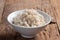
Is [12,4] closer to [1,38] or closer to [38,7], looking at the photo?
[38,7]

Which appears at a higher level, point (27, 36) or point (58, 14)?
point (58, 14)

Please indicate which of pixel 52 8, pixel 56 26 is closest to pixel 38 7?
pixel 52 8

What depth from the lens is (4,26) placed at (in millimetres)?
1289

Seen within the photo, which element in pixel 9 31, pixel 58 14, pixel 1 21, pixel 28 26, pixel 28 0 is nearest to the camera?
pixel 28 26

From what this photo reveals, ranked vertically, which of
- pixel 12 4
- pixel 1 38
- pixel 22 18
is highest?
pixel 12 4

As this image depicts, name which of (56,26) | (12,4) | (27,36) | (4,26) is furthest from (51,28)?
(12,4)

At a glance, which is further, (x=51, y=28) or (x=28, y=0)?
(x=28, y=0)

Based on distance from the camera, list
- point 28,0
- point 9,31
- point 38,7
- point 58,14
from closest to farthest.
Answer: point 9,31 → point 58,14 → point 38,7 → point 28,0

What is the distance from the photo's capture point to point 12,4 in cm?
165

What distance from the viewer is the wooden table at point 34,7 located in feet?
3.90

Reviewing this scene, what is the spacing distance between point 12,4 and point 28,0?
166 millimetres

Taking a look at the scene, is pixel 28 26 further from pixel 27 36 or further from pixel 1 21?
pixel 1 21

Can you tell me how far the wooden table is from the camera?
119 centimetres

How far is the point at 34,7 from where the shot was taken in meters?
1.58
